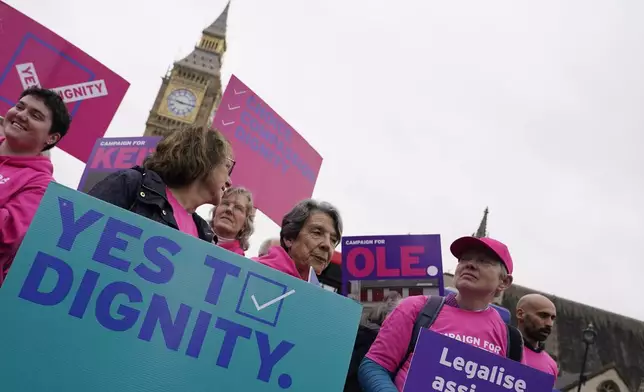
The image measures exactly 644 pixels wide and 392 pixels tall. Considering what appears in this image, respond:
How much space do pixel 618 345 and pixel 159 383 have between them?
3571 centimetres

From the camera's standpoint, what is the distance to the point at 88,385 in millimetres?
1354

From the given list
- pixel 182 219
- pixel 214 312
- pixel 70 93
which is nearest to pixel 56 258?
pixel 214 312

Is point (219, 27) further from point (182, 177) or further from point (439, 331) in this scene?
point (439, 331)

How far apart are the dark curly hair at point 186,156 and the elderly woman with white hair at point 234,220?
3.56ft

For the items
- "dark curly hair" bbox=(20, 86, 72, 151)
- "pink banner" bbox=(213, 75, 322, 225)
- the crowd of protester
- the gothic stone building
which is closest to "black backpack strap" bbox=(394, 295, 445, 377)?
the crowd of protester

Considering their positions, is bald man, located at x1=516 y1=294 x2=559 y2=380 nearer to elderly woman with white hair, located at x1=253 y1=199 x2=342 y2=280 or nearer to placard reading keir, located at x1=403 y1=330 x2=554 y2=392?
placard reading keir, located at x1=403 y1=330 x2=554 y2=392

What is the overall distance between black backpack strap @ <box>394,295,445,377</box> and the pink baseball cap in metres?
0.29

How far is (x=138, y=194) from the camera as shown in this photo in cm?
203

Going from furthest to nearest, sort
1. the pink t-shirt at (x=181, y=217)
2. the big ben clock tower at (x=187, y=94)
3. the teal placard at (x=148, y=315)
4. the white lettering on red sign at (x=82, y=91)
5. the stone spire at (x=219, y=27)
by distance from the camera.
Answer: the stone spire at (x=219, y=27) < the big ben clock tower at (x=187, y=94) < the white lettering on red sign at (x=82, y=91) < the pink t-shirt at (x=181, y=217) < the teal placard at (x=148, y=315)

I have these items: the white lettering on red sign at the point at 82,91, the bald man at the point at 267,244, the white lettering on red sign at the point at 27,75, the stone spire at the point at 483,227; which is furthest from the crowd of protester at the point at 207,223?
the stone spire at the point at 483,227

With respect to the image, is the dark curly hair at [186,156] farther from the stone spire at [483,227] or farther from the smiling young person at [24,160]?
the stone spire at [483,227]

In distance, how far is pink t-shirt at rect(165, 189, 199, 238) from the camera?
2229mm

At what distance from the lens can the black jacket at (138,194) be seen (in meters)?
1.97

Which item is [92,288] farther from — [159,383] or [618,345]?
[618,345]
